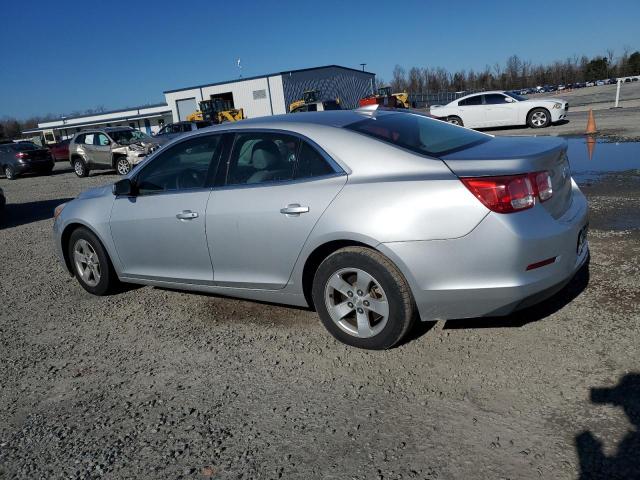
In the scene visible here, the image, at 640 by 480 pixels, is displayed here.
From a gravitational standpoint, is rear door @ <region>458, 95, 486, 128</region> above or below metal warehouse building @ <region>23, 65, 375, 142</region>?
below

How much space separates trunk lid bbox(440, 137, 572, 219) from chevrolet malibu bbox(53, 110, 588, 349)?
0.01m

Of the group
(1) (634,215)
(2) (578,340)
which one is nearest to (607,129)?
(1) (634,215)

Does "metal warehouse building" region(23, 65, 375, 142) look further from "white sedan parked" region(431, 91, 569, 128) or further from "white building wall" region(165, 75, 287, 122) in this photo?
"white sedan parked" region(431, 91, 569, 128)

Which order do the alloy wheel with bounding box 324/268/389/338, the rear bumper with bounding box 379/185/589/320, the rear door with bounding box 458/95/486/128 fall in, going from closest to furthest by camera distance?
the rear bumper with bounding box 379/185/589/320 < the alloy wheel with bounding box 324/268/389/338 < the rear door with bounding box 458/95/486/128

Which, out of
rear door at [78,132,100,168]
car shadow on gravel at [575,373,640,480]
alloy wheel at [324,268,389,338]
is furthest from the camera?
rear door at [78,132,100,168]

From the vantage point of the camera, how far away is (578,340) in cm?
336

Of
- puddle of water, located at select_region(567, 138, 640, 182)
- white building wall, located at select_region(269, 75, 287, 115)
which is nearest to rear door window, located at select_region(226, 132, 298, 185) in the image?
puddle of water, located at select_region(567, 138, 640, 182)

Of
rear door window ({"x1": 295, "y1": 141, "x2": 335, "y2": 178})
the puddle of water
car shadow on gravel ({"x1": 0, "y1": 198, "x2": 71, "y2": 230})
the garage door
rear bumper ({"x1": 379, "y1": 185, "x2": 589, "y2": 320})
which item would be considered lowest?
the puddle of water

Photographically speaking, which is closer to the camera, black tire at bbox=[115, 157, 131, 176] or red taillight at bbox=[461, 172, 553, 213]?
red taillight at bbox=[461, 172, 553, 213]

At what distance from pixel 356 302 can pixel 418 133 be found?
1.29 metres

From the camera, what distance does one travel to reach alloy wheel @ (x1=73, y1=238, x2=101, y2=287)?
511 cm

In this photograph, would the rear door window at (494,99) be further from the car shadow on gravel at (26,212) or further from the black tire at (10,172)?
the black tire at (10,172)

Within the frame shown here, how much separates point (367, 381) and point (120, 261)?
→ 9.04ft

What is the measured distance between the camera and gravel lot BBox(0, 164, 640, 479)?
2.50 metres
